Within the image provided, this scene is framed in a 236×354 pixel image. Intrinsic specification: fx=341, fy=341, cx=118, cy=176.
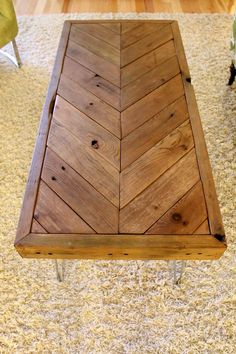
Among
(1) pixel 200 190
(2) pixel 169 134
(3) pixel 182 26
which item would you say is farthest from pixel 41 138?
(3) pixel 182 26

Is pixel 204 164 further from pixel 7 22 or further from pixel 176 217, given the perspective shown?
pixel 7 22

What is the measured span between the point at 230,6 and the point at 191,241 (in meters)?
2.36

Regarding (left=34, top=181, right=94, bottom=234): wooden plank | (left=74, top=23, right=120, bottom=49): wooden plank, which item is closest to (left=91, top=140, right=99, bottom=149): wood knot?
(left=34, top=181, right=94, bottom=234): wooden plank

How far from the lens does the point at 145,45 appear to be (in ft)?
4.98

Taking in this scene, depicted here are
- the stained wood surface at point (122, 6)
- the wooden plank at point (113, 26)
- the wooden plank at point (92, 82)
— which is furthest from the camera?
the stained wood surface at point (122, 6)

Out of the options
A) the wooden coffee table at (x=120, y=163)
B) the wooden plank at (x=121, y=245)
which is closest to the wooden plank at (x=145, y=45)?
the wooden coffee table at (x=120, y=163)

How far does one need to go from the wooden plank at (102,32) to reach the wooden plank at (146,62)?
0.15m

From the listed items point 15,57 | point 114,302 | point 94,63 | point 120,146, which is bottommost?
point 114,302

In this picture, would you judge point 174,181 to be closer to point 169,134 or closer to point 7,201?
point 169,134

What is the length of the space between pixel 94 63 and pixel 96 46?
0.41 feet

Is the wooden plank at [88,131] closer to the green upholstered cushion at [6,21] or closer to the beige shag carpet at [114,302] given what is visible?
the beige shag carpet at [114,302]

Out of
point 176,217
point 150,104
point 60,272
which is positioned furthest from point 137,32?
point 60,272

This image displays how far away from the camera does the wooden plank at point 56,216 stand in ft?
3.09

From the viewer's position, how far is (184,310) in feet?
3.91
